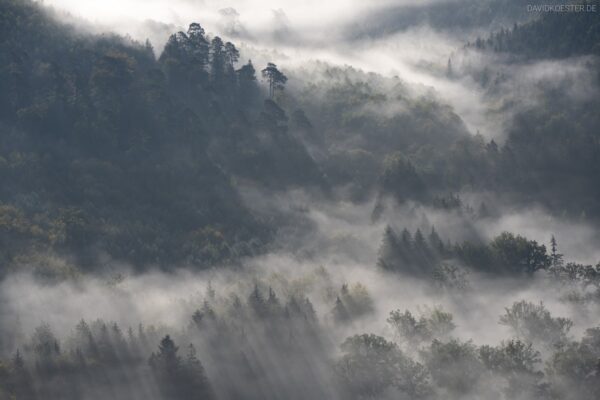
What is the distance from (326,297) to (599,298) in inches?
2191

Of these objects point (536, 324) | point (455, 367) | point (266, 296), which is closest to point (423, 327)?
point (455, 367)

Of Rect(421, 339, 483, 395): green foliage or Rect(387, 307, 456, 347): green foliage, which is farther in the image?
Rect(387, 307, 456, 347): green foliage

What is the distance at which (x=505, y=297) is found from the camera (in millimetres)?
156875

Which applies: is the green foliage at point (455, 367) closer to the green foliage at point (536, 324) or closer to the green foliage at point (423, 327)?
the green foliage at point (423, 327)

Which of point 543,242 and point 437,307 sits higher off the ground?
point 543,242

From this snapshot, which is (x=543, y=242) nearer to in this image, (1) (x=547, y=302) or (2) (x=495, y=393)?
(1) (x=547, y=302)

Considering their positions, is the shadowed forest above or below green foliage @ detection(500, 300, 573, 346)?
above

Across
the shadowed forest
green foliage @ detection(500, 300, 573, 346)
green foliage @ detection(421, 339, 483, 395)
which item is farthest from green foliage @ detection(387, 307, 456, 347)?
green foliage @ detection(500, 300, 573, 346)

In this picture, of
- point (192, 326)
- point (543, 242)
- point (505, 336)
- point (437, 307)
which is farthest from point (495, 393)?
point (543, 242)

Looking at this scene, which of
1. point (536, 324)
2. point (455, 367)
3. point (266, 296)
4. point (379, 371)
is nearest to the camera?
point (455, 367)

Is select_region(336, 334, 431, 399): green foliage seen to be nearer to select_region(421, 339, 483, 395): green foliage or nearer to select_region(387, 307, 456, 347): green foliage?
select_region(421, 339, 483, 395): green foliage

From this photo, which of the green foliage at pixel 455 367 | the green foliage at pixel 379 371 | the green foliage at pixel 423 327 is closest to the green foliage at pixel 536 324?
the green foliage at pixel 423 327

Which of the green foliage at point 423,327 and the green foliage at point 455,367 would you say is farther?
the green foliage at point 423,327

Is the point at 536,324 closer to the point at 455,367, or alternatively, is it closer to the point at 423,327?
the point at 455,367
